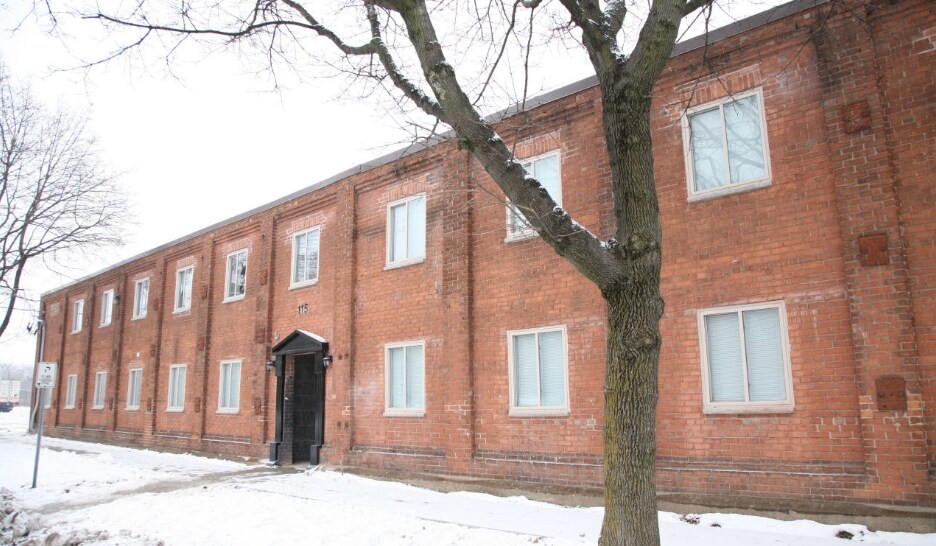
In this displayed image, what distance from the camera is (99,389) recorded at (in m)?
26.3

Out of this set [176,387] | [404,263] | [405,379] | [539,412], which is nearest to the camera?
[539,412]

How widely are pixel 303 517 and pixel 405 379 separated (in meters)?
4.27

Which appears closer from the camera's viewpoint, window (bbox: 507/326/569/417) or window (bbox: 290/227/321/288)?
window (bbox: 507/326/569/417)

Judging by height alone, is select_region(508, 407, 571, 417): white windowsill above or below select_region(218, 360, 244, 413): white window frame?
below

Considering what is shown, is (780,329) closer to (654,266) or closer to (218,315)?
(654,266)

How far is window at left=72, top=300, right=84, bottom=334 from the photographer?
29.0 metres

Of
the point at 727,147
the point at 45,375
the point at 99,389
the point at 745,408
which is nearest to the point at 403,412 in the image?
the point at 745,408

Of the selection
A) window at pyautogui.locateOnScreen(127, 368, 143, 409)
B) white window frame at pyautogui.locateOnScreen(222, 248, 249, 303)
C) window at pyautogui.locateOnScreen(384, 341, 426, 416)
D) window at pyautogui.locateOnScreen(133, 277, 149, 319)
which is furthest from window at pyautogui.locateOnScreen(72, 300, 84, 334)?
window at pyautogui.locateOnScreen(384, 341, 426, 416)

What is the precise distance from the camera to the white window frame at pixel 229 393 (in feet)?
59.9

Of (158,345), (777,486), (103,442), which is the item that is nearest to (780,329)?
(777,486)

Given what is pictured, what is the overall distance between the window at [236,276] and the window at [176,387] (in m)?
3.50

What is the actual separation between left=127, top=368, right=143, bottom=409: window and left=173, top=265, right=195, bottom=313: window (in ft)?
11.6

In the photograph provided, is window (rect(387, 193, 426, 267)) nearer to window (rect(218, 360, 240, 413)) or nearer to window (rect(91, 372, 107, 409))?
window (rect(218, 360, 240, 413))

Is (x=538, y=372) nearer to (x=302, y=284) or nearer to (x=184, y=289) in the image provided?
(x=302, y=284)
